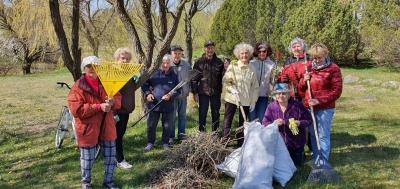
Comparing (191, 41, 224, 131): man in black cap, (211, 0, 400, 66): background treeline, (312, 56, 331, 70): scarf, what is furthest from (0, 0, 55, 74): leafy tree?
(312, 56, 331, 70): scarf

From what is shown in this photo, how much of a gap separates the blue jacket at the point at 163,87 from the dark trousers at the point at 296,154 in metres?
1.78

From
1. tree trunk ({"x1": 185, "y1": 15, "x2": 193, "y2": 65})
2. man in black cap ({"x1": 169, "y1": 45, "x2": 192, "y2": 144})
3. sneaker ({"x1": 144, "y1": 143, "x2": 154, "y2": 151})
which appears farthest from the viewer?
tree trunk ({"x1": 185, "y1": 15, "x2": 193, "y2": 65})

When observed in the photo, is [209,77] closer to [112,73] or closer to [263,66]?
[263,66]

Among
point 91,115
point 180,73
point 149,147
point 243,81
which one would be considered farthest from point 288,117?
point 91,115

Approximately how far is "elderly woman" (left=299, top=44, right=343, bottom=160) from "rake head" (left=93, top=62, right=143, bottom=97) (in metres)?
2.13

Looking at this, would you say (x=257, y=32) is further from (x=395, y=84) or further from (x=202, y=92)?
(x=202, y=92)

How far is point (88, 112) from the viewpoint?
343cm

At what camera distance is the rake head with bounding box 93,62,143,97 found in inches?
132

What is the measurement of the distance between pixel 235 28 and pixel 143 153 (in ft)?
63.5

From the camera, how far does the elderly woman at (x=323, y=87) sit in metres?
4.12

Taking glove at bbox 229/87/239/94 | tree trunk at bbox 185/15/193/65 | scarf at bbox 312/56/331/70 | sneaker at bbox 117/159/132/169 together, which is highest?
tree trunk at bbox 185/15/193/65

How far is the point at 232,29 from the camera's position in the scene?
77.7 ft

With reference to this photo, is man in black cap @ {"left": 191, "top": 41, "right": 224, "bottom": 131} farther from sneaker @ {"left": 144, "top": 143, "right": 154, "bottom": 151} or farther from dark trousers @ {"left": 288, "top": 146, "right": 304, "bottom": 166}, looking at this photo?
dark trousers @ {"left": 288, "top": 146, "right": 304, "bottom": 166}

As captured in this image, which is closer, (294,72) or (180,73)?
(294,72)
